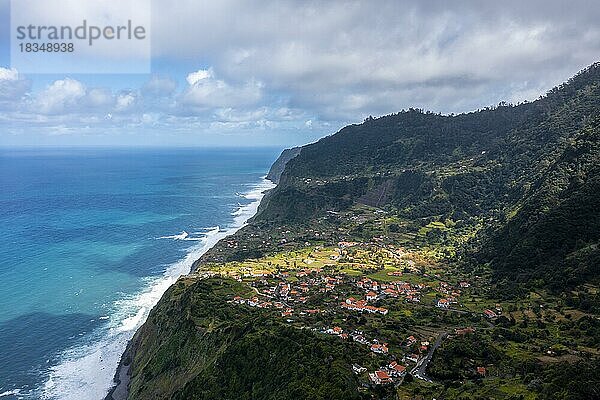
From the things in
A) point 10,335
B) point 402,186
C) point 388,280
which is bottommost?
point 10,335

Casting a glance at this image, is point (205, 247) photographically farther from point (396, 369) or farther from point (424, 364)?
point (396, 369)

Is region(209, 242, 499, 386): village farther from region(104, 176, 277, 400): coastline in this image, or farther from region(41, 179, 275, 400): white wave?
region(104, 176, 277, 400): coastline

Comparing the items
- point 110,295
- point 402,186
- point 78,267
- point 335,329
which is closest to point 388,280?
point 335,329

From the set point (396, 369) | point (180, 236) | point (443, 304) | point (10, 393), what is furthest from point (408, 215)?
point (10, 393)

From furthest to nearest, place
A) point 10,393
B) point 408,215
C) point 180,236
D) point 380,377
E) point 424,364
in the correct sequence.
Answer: point 408,215
point 180,236
point 10,393
point 424,364
point 380,377

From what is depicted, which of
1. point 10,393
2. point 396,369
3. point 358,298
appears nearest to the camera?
point 396,369

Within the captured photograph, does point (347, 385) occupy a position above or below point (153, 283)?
above

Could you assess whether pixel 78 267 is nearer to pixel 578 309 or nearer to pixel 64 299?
pixel 64 299
